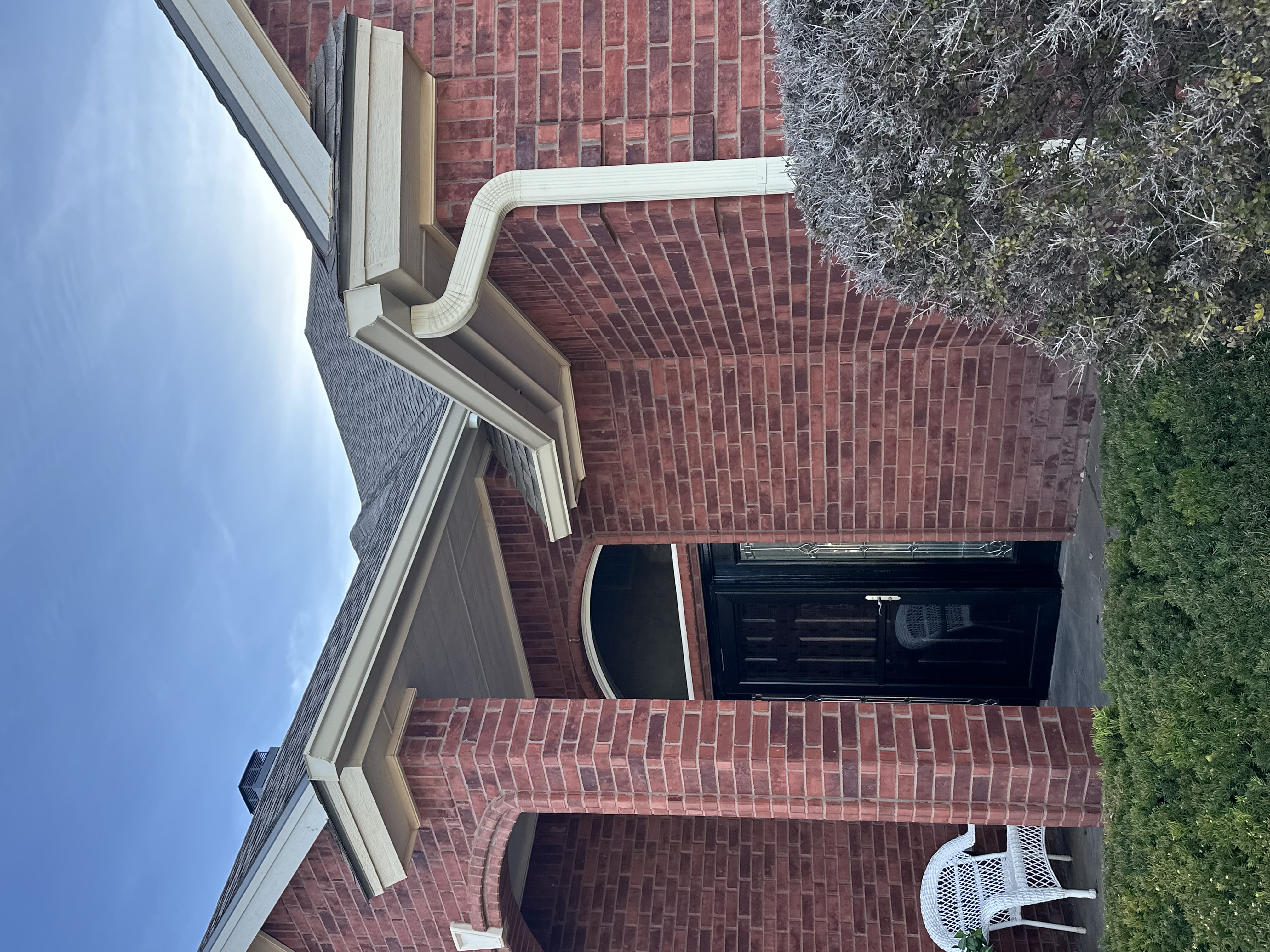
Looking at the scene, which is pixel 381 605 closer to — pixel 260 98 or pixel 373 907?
pixel 373 907

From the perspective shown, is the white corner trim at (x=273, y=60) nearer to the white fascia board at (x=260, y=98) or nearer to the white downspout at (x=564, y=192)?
the white fascia board at (x=260, y=98)

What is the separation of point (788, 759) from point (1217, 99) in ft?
12.6

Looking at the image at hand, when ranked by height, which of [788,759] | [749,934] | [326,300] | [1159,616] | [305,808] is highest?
[326,300]

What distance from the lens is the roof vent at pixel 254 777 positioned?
9.61m

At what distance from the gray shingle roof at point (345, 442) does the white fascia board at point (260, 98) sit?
0.45ft

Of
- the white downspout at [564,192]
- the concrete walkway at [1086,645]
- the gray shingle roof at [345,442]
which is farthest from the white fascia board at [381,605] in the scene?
the concrete walkway at [1086,645]

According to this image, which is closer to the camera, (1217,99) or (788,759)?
(1217,99)

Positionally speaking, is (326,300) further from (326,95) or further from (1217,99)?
(1217,99)

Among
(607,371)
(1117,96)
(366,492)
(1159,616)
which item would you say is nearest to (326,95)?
(607,371)

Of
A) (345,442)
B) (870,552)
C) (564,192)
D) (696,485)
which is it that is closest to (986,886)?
(870,552)

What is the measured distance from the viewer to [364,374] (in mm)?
10312

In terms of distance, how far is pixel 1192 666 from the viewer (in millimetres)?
3875

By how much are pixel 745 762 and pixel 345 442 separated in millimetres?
8091

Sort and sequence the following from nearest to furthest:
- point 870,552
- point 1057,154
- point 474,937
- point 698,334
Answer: point 1057,154 < point 474,937 < point 698,334 < point 870,552
